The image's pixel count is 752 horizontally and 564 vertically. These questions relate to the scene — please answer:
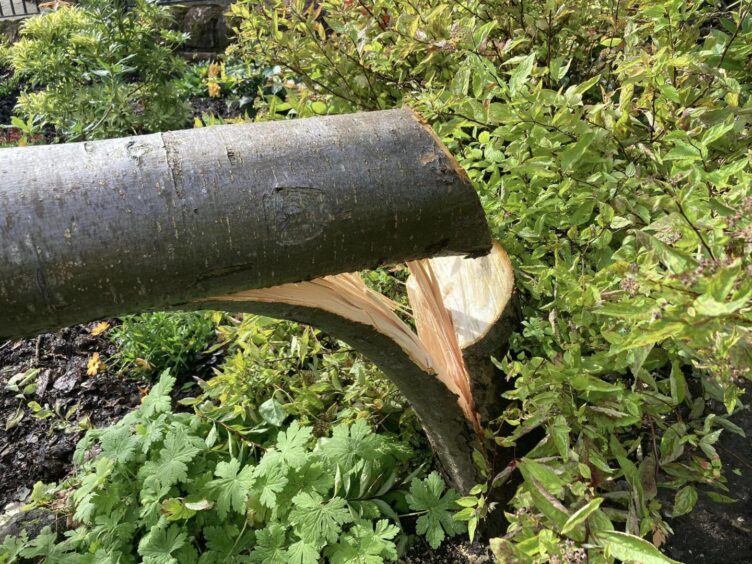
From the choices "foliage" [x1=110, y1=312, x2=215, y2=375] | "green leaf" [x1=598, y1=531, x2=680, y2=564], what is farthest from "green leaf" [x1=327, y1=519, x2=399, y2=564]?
"foliage" [x1=110, y1=312, x2=215, y2=375]

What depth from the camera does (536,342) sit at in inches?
66.3

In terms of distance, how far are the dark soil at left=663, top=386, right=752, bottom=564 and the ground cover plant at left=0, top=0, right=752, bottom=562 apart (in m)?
0.07

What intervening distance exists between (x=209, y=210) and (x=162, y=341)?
7.23 ft

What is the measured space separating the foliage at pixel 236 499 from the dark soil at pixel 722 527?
0.74 meters

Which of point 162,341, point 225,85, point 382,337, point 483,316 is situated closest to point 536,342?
point 483,316

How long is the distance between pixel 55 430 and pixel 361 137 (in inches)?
99.6

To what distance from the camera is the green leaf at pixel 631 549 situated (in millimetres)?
1041

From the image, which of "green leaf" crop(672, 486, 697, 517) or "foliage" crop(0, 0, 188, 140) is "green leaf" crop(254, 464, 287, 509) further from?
"foliage" crop(0, 0, 188, 140)

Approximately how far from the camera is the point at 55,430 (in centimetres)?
291

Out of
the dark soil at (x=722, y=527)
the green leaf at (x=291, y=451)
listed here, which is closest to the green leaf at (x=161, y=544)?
the green leaf at (x=291, y=451)

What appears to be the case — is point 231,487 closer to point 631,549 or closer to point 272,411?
point 272,411

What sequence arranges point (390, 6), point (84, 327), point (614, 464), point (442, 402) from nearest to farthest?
point (442, 402) → point (614, 464) → point (390, 6) → point (84, 327)

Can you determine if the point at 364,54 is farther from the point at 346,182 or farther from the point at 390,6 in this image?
the point at 346,182

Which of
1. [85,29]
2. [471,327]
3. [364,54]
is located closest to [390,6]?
[364,54]
